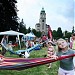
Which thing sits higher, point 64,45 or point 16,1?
point 16,1

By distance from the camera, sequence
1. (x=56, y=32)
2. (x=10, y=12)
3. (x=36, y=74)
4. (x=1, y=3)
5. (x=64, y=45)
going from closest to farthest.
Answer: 1. (x=64, y=45)
2. (x=36, y=74)
3. (x=1, y=3)
4. (x=10, y=12)
5. (x=56, y=32)

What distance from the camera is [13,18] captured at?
51.6m

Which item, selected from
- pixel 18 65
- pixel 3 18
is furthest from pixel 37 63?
pixel 3 18

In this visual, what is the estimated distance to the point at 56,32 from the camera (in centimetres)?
13675

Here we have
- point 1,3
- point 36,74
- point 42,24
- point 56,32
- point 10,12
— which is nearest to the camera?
point 36,74

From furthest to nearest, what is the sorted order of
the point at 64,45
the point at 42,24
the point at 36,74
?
the point at 42,24 → the point at 36,74 → the point at 64,45

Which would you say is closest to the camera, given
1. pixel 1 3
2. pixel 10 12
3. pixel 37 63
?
pixel 37 63

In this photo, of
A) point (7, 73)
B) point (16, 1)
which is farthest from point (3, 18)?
point (7, 73)

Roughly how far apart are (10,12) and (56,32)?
86.9 m

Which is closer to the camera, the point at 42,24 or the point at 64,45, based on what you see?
the point at 64,45

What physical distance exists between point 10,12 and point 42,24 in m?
127

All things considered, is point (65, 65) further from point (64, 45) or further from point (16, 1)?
point (16, 1)

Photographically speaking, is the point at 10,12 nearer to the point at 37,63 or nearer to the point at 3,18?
the point at 3,18

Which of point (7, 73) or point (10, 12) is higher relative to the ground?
point (10, 12)
